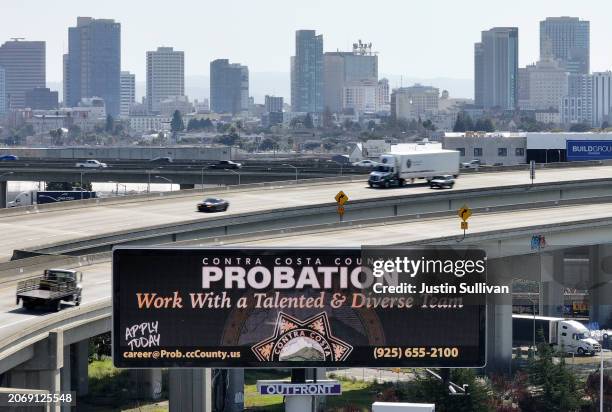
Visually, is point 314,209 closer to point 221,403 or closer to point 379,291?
point 221,403

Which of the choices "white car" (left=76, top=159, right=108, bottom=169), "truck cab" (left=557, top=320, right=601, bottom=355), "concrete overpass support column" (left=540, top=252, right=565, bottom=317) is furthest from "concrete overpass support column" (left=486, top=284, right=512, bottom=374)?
"white car" (left=76, top=159, right=108, bottom=169)

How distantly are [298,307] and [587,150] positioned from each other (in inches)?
6353

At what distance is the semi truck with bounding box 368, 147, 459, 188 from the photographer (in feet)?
391

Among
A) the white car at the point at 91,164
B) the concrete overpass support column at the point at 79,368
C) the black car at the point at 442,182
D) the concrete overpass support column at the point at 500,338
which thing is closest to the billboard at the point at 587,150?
the white car at the point at 91,164

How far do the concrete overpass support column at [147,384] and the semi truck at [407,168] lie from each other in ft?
169

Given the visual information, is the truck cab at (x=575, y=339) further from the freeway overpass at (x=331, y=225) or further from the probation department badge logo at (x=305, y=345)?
the probation department badge logo at (x=305, y=345)

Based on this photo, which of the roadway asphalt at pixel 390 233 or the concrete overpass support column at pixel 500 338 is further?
the concrete overpass support column at pixel 500 338

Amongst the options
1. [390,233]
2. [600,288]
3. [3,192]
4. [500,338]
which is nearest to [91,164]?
[3,192]

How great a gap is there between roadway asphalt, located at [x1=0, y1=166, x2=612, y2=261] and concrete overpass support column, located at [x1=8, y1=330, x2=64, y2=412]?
28030 millimetres

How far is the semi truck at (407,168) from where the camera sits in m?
119

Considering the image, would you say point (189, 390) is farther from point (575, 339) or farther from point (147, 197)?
point (147, 197)

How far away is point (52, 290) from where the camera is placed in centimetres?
5762

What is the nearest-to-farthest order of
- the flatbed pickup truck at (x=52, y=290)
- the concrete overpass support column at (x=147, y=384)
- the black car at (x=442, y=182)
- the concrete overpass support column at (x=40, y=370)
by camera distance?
1. the concrete overpass support column at (x=40, y=370)
2. the flatbed pickup truck at (x=52, y=290)
3. the concrete overpass support column at (x=147, y=384)
4. the black car at (x=442, y=182)

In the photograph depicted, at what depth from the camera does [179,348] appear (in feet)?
109
